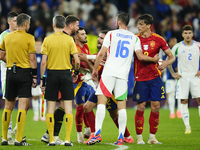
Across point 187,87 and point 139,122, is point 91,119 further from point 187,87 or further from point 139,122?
point 187,87

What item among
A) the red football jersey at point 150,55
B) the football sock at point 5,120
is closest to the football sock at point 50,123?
the football sock at point 5,120

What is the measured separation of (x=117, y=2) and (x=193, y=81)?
12165 millimetres

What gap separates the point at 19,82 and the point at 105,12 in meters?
13.7

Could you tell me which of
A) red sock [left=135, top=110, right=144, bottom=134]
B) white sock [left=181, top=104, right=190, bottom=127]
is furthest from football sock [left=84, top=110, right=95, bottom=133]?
white sock [left=181, top=104, right=190, bottom=127]

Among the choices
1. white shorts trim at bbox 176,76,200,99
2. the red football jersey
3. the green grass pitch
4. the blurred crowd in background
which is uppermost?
the blurred crowd in background

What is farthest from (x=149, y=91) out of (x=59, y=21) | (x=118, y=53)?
(x=59, y=21)

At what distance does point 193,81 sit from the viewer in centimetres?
962

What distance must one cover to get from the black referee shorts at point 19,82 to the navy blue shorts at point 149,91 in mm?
2106

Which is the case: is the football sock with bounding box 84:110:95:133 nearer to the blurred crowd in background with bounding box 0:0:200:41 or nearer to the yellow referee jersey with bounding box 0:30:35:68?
the yellow referee jersey with bounding box 0:30:35:68

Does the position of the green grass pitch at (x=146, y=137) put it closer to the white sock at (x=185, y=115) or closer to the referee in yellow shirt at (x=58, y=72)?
the white sock at (x=185, y=115)

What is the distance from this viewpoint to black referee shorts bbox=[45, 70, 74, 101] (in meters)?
Result: 6.58

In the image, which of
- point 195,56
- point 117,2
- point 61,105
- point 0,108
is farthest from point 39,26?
point 61,105

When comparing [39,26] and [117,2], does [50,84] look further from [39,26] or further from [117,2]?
[117,2]

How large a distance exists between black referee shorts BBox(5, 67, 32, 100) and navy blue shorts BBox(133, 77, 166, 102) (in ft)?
6.91
